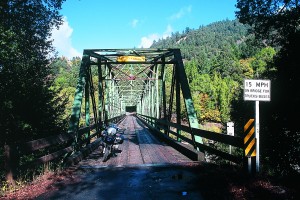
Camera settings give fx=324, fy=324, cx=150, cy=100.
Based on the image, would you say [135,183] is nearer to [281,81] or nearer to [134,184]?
[134,184]

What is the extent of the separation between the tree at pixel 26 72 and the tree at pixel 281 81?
11.2 m

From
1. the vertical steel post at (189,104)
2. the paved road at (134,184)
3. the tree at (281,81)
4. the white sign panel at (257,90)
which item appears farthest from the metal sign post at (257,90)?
the tree at (281,81)

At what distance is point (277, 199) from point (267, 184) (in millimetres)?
900

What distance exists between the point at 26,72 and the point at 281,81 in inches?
540

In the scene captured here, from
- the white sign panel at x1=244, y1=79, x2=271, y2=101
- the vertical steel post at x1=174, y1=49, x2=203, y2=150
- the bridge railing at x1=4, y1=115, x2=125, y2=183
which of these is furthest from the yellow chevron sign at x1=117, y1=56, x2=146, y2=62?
the white sign panel at x1=244, y1=79, x2=271, y2=101

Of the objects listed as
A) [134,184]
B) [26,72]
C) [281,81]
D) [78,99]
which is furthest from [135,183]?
[281,81]

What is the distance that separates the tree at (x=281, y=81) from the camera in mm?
16906

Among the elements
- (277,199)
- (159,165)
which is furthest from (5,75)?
(277,199)

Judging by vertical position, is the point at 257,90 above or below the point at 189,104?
above

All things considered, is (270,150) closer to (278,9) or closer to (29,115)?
(278,9)

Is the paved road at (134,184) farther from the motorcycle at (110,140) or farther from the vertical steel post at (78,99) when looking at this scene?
the vertical steel post at (78,99)

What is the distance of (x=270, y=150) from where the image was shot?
18375 mm

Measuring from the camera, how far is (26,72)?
642 inches

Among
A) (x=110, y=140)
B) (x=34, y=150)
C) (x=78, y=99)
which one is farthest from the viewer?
(x=78, y=99)
